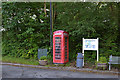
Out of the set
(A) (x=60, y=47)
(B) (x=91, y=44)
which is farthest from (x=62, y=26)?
(B) (x=91, y=44)

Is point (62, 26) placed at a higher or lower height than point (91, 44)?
higher

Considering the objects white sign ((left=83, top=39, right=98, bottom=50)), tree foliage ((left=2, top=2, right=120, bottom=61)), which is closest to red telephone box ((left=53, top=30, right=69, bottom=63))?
tree foliage ((left=2, top=2, right=120, bottom=61))

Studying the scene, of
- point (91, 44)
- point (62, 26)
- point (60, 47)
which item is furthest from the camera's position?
point (62, 26)

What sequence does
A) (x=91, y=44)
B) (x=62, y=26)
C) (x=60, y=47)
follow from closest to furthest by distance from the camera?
(x=91, y=44)
(x=60, y=47)
(x=62, y=26)

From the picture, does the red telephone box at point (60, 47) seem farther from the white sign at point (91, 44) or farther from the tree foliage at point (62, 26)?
the white sign at point (91, 44)

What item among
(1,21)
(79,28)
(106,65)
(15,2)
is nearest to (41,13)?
(15,2)

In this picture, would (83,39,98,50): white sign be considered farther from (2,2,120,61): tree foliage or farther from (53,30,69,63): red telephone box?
(53,30,69,63): red telephone box

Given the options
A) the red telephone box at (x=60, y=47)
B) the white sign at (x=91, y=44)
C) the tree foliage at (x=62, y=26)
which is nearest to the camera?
the white sign at (x=91, y=44)

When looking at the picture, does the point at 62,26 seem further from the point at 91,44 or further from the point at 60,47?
the point at 91,44

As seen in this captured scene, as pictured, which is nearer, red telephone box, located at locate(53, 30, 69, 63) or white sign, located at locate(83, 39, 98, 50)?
white sign, located at locate(83, 39, 98, 50)

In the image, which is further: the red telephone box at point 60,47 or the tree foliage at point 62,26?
the tree foliage at point 62,26

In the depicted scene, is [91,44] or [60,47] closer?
[91,44]

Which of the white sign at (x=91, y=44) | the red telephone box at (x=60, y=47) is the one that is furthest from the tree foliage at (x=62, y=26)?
the red telephone box at (x=60, y=47)

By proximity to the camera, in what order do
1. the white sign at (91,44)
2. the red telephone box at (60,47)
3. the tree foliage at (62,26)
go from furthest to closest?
the tree foliage at (62,26) → the red telephone box at (60,47) → the white sign at (91,44)
